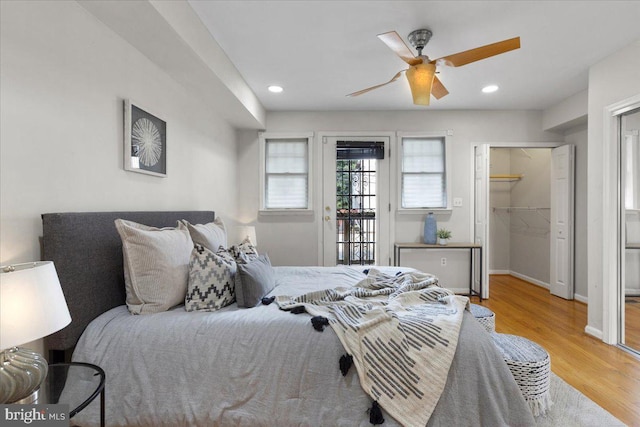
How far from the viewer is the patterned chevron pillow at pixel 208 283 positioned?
1747mm

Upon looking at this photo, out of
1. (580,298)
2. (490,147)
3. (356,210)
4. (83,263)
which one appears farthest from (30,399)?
(580,298)

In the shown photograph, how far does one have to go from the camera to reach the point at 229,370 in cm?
148

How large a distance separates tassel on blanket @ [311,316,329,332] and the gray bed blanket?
3 cm

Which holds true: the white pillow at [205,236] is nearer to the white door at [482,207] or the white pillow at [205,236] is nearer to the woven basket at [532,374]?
the woven basket at [532,374]

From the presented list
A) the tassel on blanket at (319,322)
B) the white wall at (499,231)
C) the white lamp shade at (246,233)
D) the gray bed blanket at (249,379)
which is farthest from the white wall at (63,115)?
the white wall at (499,231)

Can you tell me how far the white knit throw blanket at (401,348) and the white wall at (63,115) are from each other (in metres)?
1.25

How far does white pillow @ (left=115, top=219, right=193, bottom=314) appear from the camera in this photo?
166 cm

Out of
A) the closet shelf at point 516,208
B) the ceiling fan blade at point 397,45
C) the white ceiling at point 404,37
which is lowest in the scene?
the closet shelf at point 516,208

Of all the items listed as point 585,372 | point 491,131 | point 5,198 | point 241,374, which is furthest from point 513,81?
point 5,198

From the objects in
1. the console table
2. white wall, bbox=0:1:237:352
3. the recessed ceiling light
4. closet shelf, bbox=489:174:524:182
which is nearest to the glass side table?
white wall, bbox=0:1:237:352

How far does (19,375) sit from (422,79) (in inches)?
103

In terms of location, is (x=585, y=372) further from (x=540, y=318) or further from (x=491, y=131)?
(x=491, y=131)

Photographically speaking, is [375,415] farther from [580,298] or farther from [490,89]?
[580,298]

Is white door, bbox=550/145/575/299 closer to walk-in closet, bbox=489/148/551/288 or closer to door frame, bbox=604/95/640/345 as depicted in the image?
walk-in closet, bbox=489/148/551/288
